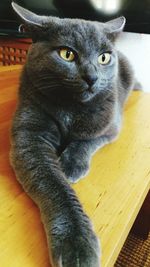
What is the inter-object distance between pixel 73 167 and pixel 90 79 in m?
0.18

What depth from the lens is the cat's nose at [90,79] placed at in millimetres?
547

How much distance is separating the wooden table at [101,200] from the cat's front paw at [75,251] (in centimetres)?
3

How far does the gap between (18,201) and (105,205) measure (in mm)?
162

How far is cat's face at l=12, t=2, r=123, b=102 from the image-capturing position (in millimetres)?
558

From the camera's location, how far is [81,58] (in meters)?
0.56

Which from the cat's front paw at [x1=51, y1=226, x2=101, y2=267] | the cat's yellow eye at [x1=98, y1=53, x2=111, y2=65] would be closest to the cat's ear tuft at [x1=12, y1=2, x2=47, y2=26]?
the cat's yellow eye at [x1=98, y1=53, x2=111, y2=65]

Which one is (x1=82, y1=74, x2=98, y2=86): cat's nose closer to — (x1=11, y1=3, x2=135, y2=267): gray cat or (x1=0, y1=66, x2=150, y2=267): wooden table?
(x1=11, y1=3, x2=135, y2=267): gray cat

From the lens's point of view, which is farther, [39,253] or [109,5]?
[109,5]

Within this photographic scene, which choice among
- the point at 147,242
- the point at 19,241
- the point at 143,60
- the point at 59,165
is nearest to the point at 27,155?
the point at 59,165

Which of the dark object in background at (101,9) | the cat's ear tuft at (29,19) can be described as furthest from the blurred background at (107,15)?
the cat's ear tuft at (29,19)

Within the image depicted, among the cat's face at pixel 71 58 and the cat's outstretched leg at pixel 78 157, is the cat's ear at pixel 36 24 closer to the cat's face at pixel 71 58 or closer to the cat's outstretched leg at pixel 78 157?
the cat's face at pixel 71 58

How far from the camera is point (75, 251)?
1.27 ft

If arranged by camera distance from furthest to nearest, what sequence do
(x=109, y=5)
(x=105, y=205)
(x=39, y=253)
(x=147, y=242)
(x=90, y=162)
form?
(x=109, y=5), (x=147, y=242), (x=90, y=162), (x=105, y=205), (x=39, y=253)

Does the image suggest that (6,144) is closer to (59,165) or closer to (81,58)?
(59,165)
